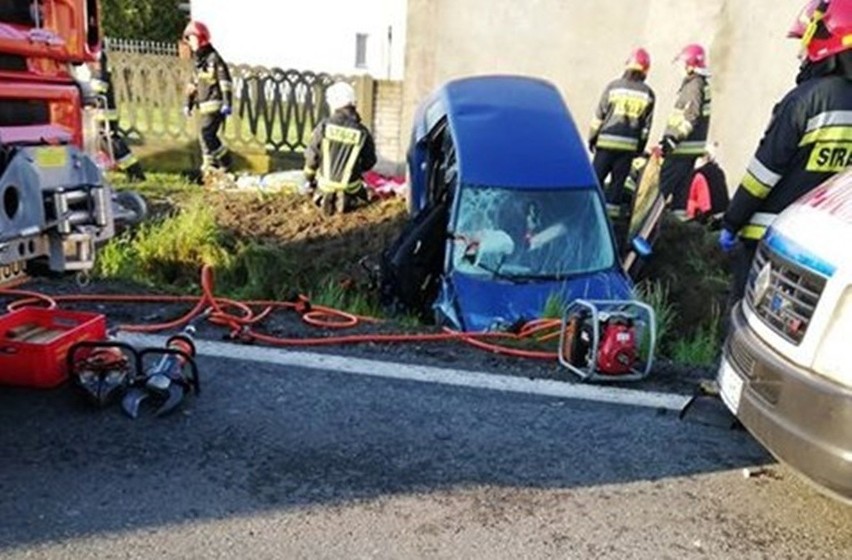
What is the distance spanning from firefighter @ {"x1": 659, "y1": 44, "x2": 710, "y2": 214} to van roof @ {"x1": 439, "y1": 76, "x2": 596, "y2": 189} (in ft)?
8.38

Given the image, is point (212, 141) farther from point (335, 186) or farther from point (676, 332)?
point (676, 332)

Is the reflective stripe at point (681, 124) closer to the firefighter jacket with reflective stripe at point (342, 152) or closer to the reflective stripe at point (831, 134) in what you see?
the firefighter jacket with reflective stripe at point (342, 152)

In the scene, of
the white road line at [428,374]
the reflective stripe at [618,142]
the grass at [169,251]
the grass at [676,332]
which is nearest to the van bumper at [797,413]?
the white road line at [428,374]

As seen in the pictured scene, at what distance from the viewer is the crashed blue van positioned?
599 cm

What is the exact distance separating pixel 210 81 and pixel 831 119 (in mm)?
8629

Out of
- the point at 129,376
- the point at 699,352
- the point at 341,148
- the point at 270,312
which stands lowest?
the point at 699,352

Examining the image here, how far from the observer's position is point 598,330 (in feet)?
14.5

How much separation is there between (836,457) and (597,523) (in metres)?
0.90

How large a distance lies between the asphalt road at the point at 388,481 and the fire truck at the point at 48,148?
0.81 metres

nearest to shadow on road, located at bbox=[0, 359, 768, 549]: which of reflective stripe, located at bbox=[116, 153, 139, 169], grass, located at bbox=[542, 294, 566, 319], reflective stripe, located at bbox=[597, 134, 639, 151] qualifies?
grass, located at bbox=[542, 294, 566, 319]

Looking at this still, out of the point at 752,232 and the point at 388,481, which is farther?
the point at 752,232

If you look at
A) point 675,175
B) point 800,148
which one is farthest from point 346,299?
point 675,175

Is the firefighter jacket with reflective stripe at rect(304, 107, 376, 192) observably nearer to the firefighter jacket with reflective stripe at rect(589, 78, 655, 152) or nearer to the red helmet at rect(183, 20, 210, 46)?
the firefighter jacket with reflective stripe at rect(589, 78, 655, 152)

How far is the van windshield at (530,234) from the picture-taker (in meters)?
6.14
